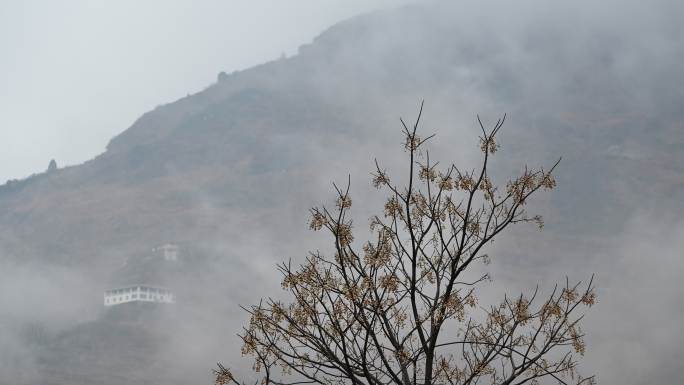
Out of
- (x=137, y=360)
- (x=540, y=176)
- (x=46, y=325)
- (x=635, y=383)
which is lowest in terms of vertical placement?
(x=540, y=176)

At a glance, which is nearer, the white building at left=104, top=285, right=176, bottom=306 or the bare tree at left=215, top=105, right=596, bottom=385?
the bare tree at left=215, top=105, right=596, bottom=385

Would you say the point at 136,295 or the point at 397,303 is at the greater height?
the point at 136,295

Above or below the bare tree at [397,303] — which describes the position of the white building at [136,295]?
above

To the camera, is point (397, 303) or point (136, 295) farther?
point (136, 295)

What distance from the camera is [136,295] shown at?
193500mm

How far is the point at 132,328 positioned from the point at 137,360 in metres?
9.20

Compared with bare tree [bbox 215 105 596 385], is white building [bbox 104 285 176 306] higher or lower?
higher

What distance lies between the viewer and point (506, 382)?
10.1 m

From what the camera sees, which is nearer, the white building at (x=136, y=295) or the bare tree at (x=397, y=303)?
the bare tree at (x=397, y=303)

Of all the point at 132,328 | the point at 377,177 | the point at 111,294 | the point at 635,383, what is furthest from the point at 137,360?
the point at 377,177

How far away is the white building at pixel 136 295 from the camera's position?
193 m

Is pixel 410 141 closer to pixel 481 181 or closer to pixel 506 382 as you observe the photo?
pixel 481 181

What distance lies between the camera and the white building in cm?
19338

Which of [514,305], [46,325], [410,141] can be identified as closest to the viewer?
[410,141]
